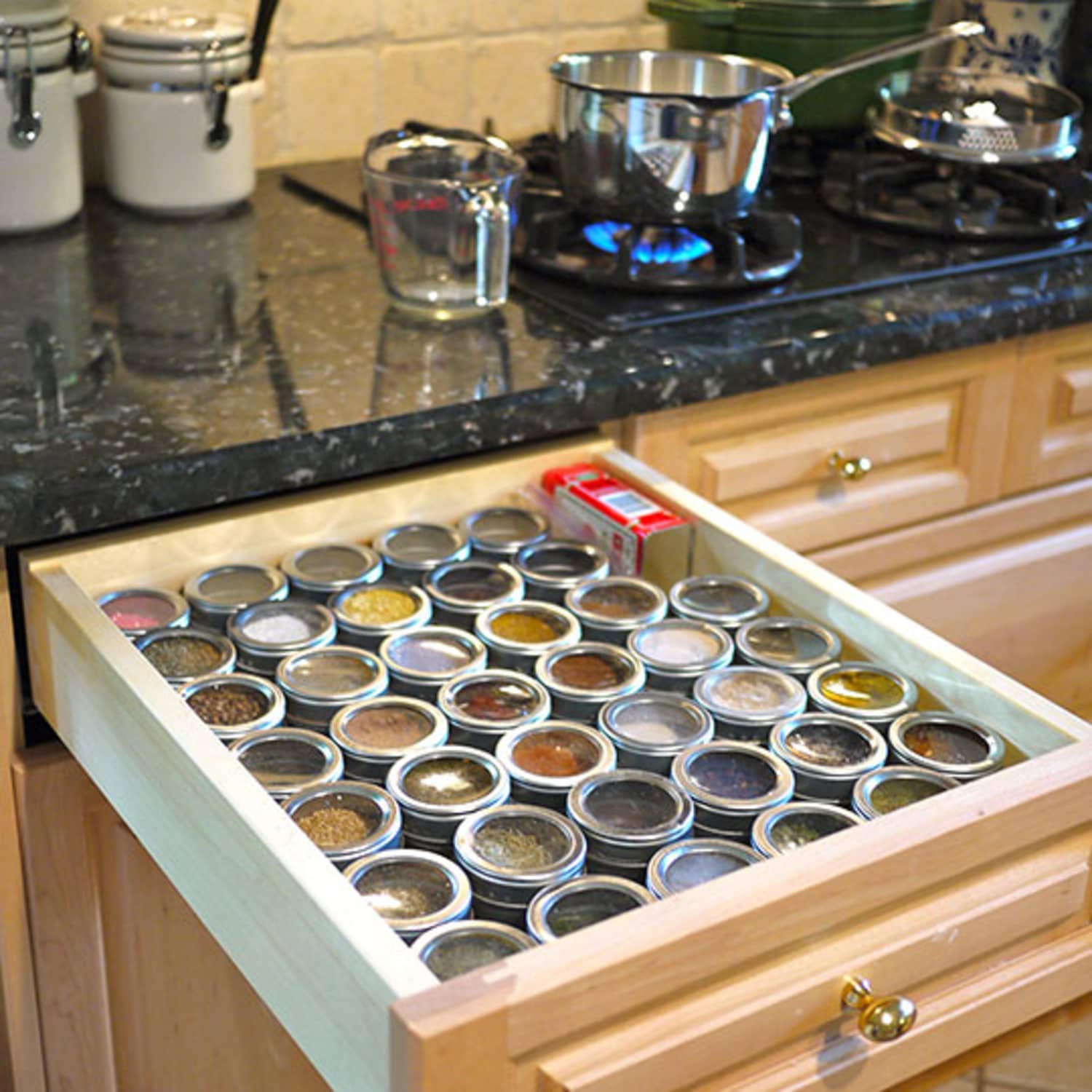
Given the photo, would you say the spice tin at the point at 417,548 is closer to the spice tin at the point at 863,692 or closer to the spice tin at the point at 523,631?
the spice tin at the point at 523,631

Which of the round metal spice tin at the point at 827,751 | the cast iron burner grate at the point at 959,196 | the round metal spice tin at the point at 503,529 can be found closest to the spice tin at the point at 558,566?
the round metal spice tin at the point at 503,529

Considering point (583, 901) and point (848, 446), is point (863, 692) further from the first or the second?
point (848, 446)

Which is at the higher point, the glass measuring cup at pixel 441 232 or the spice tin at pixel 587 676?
the glass measuring cup at pixel 441 232

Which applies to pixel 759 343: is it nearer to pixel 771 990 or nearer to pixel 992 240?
pixel 992 240

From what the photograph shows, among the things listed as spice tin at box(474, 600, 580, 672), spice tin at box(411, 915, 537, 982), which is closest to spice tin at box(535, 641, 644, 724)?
spice tin at box(474, 600, 580, 672)

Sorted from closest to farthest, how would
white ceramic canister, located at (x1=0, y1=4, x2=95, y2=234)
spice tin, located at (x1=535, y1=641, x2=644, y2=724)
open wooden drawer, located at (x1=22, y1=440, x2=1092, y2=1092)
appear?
open wooden drawer, located at (x1=22, y1=440, x2=1092, y2=1092) → spice tin, located at (x1=535, y1=641, x2=644, y2=724) → white ceramic canister, located at (x1=0, y1=4, x2=95, y2=234)

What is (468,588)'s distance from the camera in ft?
3.88

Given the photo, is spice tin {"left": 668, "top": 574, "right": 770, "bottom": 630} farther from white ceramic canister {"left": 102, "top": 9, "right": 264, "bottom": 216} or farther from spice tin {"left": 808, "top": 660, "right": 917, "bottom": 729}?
white ceramic canister {"left": 102, "top": 9, "right": 264, "bottom": 216}

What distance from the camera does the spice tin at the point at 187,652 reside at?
1.07m

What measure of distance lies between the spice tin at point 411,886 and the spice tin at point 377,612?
0.76ft

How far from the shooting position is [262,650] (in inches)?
42.6

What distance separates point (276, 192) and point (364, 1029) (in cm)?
122

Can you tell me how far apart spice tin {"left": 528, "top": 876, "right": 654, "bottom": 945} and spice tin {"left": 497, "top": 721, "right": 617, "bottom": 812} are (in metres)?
0.08

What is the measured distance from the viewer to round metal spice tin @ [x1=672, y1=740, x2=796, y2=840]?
95 cm
